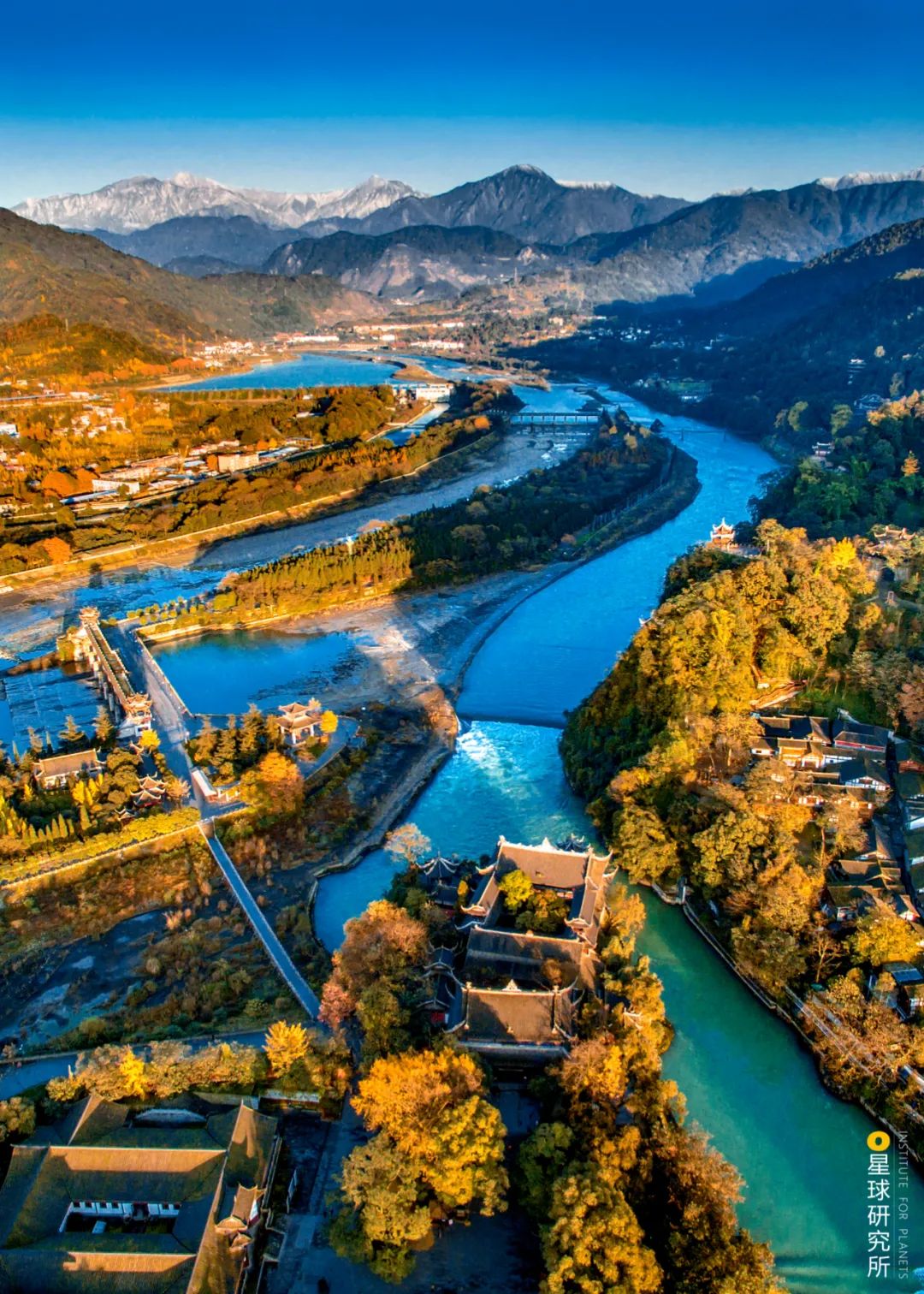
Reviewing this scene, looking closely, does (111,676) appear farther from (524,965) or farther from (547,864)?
(524,965)

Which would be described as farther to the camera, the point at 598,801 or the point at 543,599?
the point at 543,599

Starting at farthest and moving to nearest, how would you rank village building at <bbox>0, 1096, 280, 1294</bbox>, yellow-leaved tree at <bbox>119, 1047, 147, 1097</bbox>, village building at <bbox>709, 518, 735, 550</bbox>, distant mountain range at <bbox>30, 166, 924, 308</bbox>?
distant mountain range at <bbox>30, 166, 924, 308</bbox> → village building at <bbox>709, 518, 735, 550</bbox> → yellow-leaved tree at <bbox>119, 1047, 147, 1097</bbox> → village building at <bbox>0, 1096, 280, 1294</bbox>

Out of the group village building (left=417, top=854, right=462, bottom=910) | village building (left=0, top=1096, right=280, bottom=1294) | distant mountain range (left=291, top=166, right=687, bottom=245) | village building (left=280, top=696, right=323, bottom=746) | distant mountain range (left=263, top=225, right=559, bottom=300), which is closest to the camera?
village building (left=0, top=1096, right=280, bottom=1294)

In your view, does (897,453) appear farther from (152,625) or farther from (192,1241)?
(192,1241)

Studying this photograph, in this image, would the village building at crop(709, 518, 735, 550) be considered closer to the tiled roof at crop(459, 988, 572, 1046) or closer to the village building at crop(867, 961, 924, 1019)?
the village building at crop(867, 961, 924, 1019)

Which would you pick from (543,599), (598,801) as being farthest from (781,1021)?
(543,599)

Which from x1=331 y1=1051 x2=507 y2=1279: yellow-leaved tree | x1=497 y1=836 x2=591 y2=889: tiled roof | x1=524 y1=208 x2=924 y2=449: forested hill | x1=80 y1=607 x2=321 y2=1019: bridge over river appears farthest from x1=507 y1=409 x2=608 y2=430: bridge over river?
x1=331 y1=1051 x2=507 y2=1279: yellow-leaved tree
